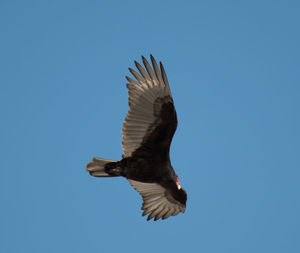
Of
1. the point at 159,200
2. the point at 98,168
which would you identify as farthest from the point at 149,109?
the point at 159,200

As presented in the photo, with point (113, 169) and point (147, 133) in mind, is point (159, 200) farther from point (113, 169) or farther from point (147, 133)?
point (147, 133)

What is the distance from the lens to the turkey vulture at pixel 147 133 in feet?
26.7

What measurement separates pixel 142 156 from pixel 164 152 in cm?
41

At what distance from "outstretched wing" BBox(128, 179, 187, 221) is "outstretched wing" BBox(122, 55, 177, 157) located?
1238mm

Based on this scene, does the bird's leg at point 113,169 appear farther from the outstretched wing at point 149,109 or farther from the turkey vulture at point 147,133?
the outstretched wing at point 149,109

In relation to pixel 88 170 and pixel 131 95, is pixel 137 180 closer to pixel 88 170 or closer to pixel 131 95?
pixel 88 170

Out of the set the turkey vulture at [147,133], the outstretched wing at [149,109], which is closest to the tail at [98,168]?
the turkey vulture at [147,133]

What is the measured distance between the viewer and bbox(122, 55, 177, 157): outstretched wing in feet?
26.7

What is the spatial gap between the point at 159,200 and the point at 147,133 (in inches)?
64.8

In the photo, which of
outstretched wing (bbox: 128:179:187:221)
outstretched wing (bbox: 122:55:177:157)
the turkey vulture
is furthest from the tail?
outstretched wing (bbox: 128:179:187:221)

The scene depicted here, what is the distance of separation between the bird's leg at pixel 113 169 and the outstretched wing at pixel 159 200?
2.26ft

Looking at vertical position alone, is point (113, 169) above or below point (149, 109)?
below

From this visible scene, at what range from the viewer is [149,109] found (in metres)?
8.19

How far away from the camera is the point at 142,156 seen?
8.40 m
